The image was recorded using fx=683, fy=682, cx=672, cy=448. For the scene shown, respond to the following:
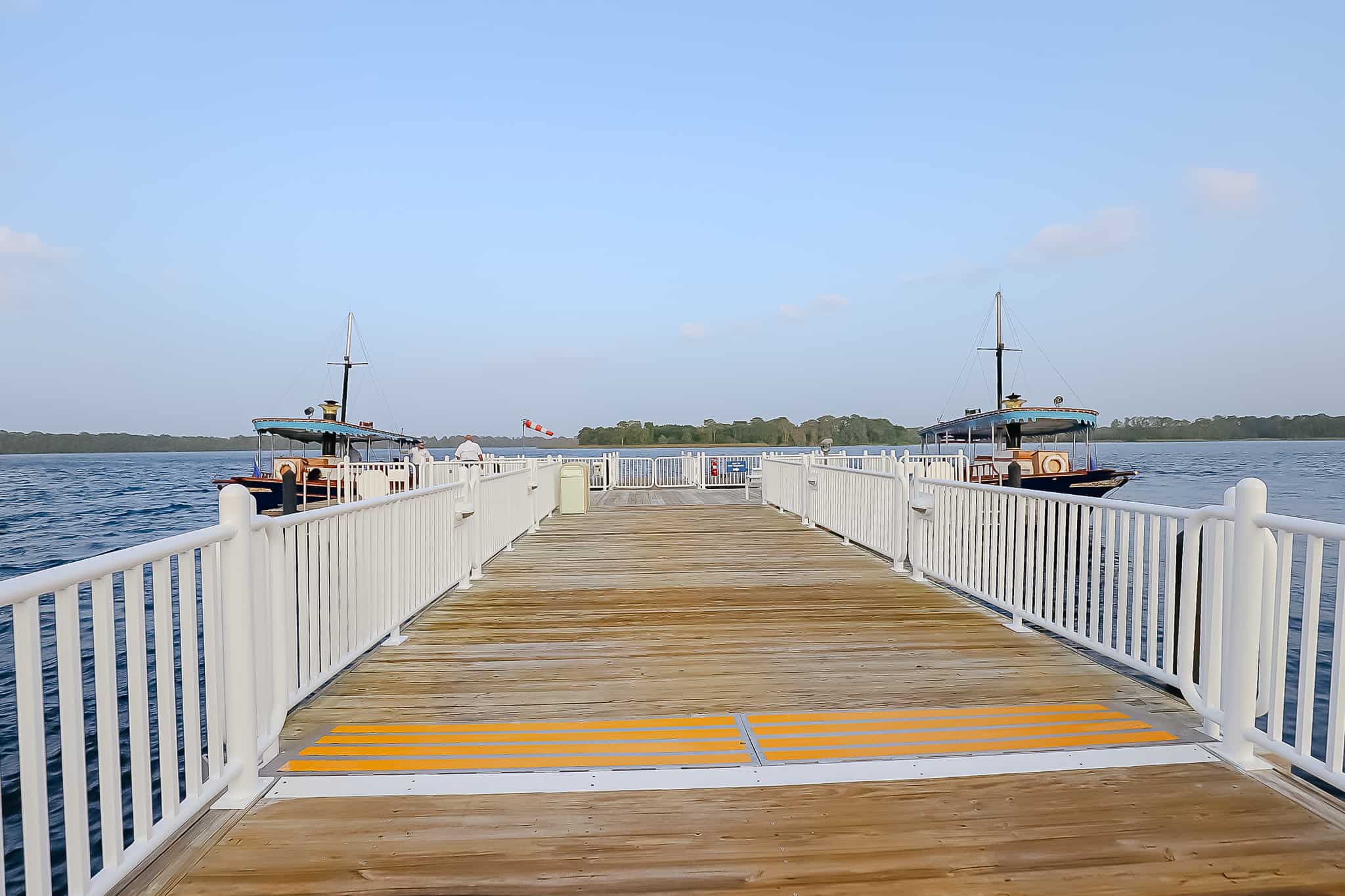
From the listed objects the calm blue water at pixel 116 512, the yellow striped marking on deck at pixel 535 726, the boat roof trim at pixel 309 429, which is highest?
the boat roof trim at pixel 309 429

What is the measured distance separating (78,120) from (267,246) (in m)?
8.12

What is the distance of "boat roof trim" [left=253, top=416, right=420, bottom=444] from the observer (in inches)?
774

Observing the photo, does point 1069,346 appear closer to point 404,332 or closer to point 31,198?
point 404,332

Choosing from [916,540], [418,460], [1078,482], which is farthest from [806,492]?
[1078,482]

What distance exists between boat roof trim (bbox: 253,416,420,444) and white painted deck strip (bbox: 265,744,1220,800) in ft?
64.7

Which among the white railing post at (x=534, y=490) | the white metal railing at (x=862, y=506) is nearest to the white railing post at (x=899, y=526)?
the white metal railing at (x=862, y=506)

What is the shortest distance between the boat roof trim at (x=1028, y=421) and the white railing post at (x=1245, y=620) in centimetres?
1782

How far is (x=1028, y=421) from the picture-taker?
63.8 ft

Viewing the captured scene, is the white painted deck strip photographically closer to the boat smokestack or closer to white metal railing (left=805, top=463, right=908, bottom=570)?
white metal railing (left=805, top=463, right=908, bottom=570)

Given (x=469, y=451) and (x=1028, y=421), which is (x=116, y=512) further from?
(x=1028, y=421)

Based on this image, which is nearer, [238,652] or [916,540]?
[238,652]

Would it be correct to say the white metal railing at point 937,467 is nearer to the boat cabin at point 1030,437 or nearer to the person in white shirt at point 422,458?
the boat cabin at point 1030,437

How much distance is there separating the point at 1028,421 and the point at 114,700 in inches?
832

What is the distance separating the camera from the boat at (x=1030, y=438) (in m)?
17.9
